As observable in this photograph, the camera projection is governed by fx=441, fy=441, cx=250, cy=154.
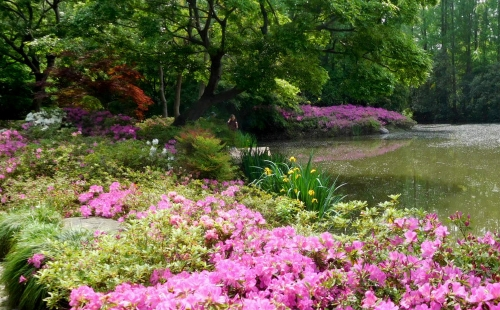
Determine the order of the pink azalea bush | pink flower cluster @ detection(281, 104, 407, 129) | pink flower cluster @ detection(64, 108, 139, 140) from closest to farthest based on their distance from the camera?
pink flower cluster @ detection(64, 108, 139, 140) < the pink azalea bush < pink flower cluster @ detection(281, 104, 407, 129)

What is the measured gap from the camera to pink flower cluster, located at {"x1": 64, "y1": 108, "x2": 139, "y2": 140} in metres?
8.89

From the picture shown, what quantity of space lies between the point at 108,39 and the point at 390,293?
8.53 m

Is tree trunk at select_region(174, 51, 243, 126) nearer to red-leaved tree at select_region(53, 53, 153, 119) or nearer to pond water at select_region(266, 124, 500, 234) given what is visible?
red-leaved tree at select_region(53, 53, 153, 119)

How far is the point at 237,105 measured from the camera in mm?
15734

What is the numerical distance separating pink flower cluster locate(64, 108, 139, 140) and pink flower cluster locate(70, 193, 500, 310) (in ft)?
23.5

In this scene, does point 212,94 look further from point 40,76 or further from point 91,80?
point 40,76

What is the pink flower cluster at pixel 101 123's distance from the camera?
889cm

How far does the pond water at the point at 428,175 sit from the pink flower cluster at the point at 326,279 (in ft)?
10.3

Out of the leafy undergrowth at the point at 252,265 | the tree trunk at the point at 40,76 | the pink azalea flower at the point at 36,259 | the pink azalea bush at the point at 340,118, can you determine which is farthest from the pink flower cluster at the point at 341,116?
the pink azalea flower at the point at 36,259

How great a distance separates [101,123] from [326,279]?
904 cm

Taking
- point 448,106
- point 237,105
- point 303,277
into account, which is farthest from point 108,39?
point 448,106

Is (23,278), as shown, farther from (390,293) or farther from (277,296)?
(390,293)

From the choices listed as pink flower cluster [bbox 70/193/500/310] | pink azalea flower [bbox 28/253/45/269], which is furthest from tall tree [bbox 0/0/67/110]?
pink flower cluster [bbox 70/193/500/310]

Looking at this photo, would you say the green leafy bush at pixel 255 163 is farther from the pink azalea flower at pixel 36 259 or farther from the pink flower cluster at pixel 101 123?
the pink azalea flower at pixel 36 259
